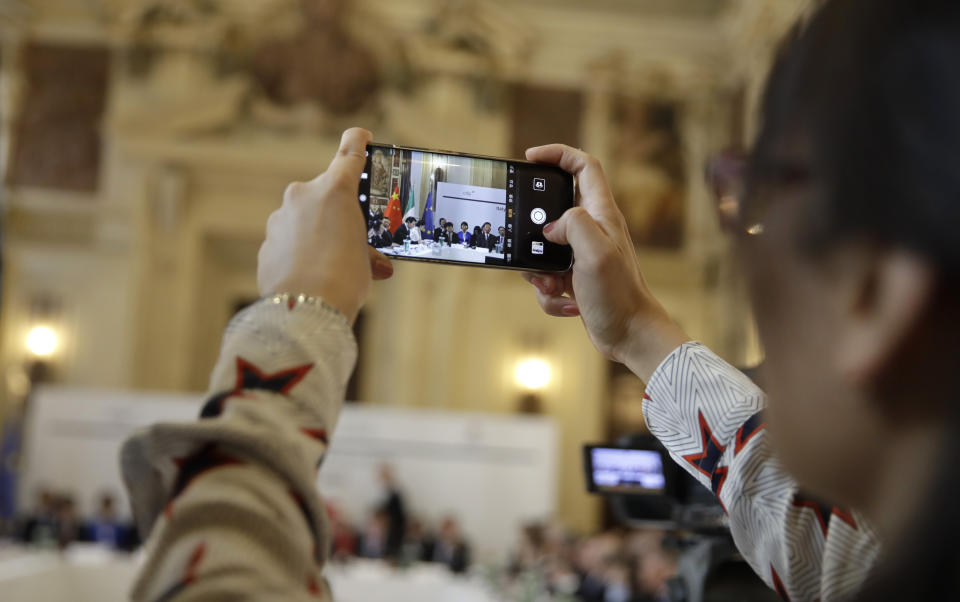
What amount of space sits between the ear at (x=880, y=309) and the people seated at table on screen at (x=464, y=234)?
0.98m

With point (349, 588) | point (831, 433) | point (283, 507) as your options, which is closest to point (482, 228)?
point (283, 507)

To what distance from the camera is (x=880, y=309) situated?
0.48 meters

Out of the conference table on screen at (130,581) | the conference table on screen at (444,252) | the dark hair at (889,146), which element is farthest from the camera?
the conference table on screen at (130,581)

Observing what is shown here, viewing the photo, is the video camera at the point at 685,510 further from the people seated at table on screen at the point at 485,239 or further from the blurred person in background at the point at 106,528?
the blurred person in background at the point at 106,528

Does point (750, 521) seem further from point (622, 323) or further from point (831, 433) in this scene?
point (831, 433)

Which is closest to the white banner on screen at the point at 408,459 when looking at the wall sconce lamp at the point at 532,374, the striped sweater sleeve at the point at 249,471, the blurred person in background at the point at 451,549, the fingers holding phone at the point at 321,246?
the blurred person in background at the point at 451,549

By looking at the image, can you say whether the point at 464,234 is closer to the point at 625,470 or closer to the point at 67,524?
the point at 625,470

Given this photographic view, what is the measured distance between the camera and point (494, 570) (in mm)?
9406

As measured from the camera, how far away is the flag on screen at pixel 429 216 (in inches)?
56.4

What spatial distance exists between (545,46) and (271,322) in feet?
47.0

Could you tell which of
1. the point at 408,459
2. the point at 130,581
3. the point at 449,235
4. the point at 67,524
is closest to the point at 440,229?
the point at 449,235

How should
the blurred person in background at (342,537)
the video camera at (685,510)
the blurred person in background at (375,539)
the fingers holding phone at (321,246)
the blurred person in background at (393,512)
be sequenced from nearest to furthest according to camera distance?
1. the fingers holding phone at (321,246)
2. the video camera at (685,510)
3. the blurred person in background at (342,537)
4. the blurred person in background at (375,539)
5. the blurred person in background at (393,512)

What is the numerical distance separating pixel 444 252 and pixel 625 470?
0.85 metres

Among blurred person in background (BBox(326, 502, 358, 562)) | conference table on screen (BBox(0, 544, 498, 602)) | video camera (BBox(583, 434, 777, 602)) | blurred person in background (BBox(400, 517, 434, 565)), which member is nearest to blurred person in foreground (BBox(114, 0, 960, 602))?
video camera (BBox(583, 434, 777, 602))
